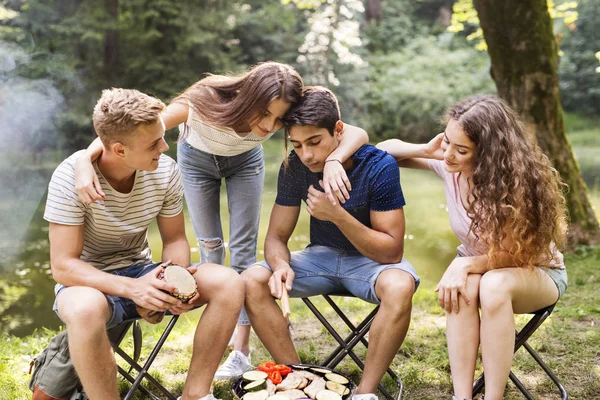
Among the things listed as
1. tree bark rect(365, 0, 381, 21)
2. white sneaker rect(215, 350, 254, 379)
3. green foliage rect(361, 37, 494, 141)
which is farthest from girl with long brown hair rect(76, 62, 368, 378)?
tree bark rect(365, 0, 381, 21)

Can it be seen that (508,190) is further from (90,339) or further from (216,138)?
(90,339)

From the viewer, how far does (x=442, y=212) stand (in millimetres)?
7816

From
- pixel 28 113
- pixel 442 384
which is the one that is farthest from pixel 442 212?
pixel 28 113

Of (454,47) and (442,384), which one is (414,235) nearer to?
(442,384)

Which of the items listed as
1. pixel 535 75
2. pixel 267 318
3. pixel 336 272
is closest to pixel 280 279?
pixel 267 318

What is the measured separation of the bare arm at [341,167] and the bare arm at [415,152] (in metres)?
0.19

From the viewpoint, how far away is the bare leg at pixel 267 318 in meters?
2.40

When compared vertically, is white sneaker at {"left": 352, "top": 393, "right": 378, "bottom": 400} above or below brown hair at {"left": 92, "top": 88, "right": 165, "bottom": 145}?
below

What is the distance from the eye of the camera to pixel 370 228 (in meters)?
2.52

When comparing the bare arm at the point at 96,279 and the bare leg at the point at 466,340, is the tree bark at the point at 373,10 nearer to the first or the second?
the bare leg at the point at 466,340

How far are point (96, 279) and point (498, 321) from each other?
139 centimetres

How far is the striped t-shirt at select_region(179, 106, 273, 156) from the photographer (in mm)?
2738

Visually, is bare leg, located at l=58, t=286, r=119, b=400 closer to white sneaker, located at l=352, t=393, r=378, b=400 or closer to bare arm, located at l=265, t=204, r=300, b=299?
bare arm, located at l=265, t=204, r=300, b=299

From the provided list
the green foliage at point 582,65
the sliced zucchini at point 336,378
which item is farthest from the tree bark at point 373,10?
the sliced zucchini at point 336,378
